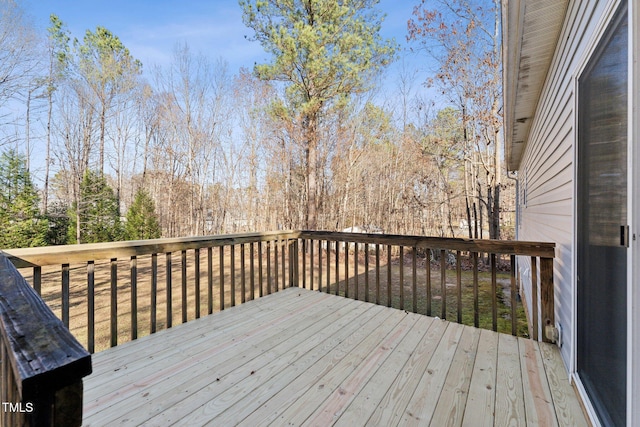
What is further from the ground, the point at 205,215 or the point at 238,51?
the point at 238,51

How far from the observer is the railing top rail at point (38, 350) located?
1.49ft

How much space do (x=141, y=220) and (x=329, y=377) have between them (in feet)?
39.3

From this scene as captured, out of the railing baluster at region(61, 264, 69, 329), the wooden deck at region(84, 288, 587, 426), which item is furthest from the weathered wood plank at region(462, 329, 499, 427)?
the railing baluster at region(61, 264, 69, 329)

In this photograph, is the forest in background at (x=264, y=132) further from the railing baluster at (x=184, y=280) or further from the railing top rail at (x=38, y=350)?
the railing top rail at (x=38, y=350)

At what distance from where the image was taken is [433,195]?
10.9 meters

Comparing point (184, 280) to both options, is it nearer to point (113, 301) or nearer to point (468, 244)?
point (113, 301)

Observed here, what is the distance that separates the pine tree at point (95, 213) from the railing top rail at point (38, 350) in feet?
38.6

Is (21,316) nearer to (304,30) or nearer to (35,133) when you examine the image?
(304,30)

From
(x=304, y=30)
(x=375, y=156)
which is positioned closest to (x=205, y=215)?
(x=375, y=156)

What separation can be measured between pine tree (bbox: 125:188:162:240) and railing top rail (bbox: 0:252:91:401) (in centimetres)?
1247

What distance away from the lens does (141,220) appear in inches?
453

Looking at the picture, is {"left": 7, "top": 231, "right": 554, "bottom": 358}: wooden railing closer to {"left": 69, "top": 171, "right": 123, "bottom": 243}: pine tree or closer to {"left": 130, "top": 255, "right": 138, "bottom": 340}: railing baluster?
{"left": 130, "top": 255, "right": 138, "bottom": 340}: railing baluster

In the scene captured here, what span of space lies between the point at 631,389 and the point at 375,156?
36.1 feet

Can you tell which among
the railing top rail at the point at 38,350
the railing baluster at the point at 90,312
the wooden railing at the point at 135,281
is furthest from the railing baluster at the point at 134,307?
the railing top rail at the point at 38,350
